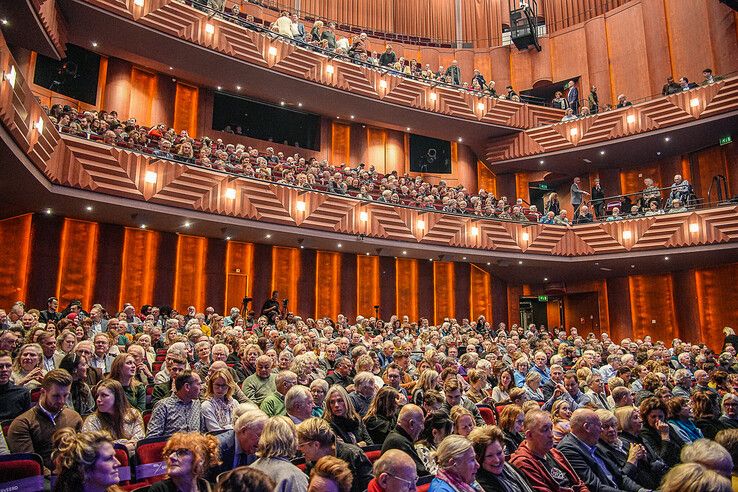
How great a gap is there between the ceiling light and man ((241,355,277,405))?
5.89 metres

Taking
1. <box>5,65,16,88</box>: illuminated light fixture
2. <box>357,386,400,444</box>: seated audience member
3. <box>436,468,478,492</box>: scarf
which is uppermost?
<box>5,65,16,88</box>: illuminated light fixture

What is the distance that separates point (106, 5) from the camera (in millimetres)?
9773

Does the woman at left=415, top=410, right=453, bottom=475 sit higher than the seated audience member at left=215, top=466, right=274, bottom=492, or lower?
lower

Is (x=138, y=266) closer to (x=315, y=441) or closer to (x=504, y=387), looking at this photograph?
(x=504, y=387)

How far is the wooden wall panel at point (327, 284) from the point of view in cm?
1345

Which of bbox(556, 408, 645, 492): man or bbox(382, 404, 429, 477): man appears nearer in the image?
bbox(382, 404, 429, 477): man

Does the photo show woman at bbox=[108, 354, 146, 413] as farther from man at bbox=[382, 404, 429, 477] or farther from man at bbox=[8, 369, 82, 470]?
man at bbox=[382, 404, 429, 477]

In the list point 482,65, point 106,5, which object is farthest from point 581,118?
point 106,5

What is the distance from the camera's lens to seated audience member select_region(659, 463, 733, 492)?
1.97 meters

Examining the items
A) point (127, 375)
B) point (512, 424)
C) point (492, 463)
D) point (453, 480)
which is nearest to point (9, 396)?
point (127, 375)

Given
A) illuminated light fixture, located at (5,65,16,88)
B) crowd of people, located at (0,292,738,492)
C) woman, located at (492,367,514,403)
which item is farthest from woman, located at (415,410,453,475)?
illuminated light fixture, located at (5,65,16,88)

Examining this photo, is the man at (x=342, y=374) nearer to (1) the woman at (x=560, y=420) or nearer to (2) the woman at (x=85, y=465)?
(1) the woman at (x=560, y=420)

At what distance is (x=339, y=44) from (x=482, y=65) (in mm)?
5788

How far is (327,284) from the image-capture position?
13.6 metres
